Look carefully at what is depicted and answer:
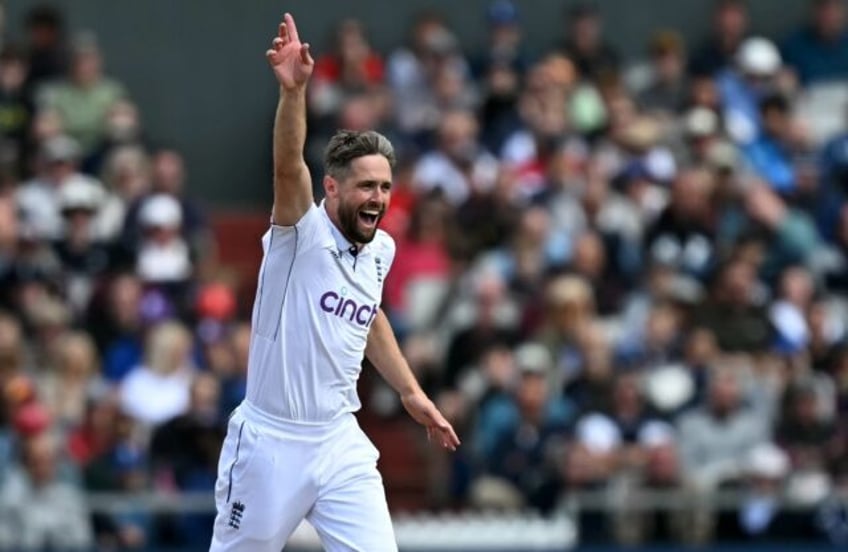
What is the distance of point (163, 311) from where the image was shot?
16.4 metres

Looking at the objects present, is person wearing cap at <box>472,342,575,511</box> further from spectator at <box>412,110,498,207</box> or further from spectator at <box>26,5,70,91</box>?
spectator at <box>26,5,70,91</box>

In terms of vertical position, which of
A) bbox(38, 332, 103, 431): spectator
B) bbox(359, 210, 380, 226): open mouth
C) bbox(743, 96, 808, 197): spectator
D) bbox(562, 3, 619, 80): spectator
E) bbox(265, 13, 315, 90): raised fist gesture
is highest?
bbox(562, 3, 619, 80): spectator

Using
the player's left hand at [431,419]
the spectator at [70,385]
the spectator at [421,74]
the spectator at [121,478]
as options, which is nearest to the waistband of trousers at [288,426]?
the player's left hand at [431,419]

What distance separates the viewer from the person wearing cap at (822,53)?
2027 cm

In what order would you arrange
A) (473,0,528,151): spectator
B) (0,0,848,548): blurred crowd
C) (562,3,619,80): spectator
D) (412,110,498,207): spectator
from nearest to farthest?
1. (0,0,848,548): blurred crowd
2. (412,110,498,207): spectator
3. (473,0,528,151): spectator
4. (562,3,619,80): spectator

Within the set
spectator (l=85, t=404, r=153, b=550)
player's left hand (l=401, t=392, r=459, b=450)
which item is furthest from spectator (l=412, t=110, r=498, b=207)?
player's left hand (l=401, t=392, r=459, b=450)

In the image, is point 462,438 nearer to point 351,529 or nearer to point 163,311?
point 163,311

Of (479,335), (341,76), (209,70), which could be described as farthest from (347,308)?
(209,70)

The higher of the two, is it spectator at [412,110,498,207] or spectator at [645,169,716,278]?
spectator at [412,110,498,207]

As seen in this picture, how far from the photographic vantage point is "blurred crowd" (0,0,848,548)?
15672 millimetres

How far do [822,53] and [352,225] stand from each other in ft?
38.5

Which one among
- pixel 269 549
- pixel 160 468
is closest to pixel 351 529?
pixel 269 549

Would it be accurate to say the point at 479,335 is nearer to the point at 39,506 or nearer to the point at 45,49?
the point at 39,506

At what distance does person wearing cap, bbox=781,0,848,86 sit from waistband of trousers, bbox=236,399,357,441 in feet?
38.0
